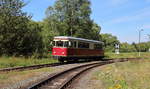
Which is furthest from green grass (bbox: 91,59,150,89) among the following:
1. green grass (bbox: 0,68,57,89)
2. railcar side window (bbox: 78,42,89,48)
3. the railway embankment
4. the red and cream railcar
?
railcar side window (bbox: 78,42,89,48)

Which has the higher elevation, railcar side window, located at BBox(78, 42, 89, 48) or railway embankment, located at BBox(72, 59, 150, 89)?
railcar side window, located at BBox(78, 42, 89, 48)

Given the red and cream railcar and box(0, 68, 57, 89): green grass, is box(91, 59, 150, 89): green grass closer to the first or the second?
box(0, 68, 57, 89): green grass

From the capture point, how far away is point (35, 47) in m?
29.7

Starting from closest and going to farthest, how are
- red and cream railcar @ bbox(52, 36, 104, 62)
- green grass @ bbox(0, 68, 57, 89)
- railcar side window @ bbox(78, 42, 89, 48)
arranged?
green grass @ bbox(0, 68, 57, 89)
red and cream railcar @ bbox(52, 36, 104, 62)
railcar side window @ bbox(78, 42, 89, 48)

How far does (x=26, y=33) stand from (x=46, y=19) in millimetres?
22326

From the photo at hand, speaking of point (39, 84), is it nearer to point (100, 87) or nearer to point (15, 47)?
point (100, 87)

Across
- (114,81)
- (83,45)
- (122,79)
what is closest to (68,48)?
(83,45)

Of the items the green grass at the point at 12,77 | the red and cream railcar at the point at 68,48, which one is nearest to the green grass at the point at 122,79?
the green grass at the point at 12,77

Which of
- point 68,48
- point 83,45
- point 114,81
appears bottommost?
point 114,81

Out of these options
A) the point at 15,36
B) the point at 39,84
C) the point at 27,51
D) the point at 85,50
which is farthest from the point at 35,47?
the point at 39,84

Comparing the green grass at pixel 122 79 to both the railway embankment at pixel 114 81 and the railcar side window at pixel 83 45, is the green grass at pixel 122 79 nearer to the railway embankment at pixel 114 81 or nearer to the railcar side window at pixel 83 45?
the railway embankment at pixel 114 81

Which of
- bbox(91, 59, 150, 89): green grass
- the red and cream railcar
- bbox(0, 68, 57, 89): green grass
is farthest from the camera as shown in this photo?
the red and cream railcar

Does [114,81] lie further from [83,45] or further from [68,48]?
[83,45]

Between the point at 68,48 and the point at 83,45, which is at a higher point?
the point at 83,45
